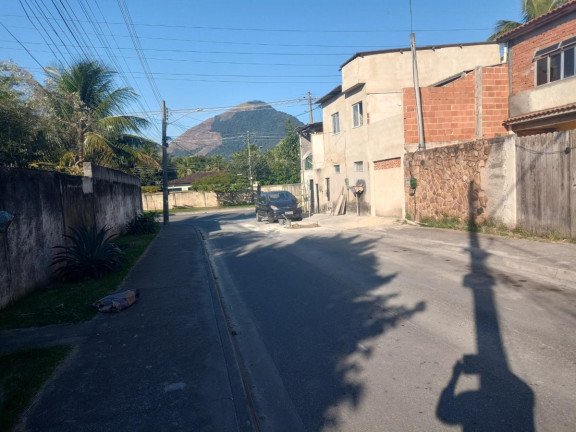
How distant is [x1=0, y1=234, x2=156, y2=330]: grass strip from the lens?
21.1 feet

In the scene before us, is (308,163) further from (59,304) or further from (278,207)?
(59,304)

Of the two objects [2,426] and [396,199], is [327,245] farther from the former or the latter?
[2,426]

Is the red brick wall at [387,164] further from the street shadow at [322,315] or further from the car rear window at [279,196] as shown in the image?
the street shadow at [322,315]

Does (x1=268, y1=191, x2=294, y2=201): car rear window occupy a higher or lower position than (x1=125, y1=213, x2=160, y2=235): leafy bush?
higher

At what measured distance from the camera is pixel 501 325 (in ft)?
17.9

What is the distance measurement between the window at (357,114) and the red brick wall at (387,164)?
312 cm

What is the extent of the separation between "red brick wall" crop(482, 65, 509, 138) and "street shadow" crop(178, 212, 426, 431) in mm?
9704

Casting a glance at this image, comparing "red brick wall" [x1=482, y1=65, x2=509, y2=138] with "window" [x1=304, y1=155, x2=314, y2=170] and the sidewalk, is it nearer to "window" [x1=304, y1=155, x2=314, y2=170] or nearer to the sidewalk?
the sidewalk

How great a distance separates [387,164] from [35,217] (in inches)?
582

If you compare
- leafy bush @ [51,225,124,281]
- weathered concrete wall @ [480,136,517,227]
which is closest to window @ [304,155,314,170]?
weathered concrete wall @ [480,136,517,227]

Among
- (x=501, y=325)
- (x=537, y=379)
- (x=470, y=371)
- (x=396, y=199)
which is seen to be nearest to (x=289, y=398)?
(x=470, y=371)

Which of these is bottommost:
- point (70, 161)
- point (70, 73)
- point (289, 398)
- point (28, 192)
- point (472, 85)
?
point (289, 398)

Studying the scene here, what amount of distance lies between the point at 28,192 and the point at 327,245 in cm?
813

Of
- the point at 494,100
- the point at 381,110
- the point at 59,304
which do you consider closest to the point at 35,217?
the point at 59,304
